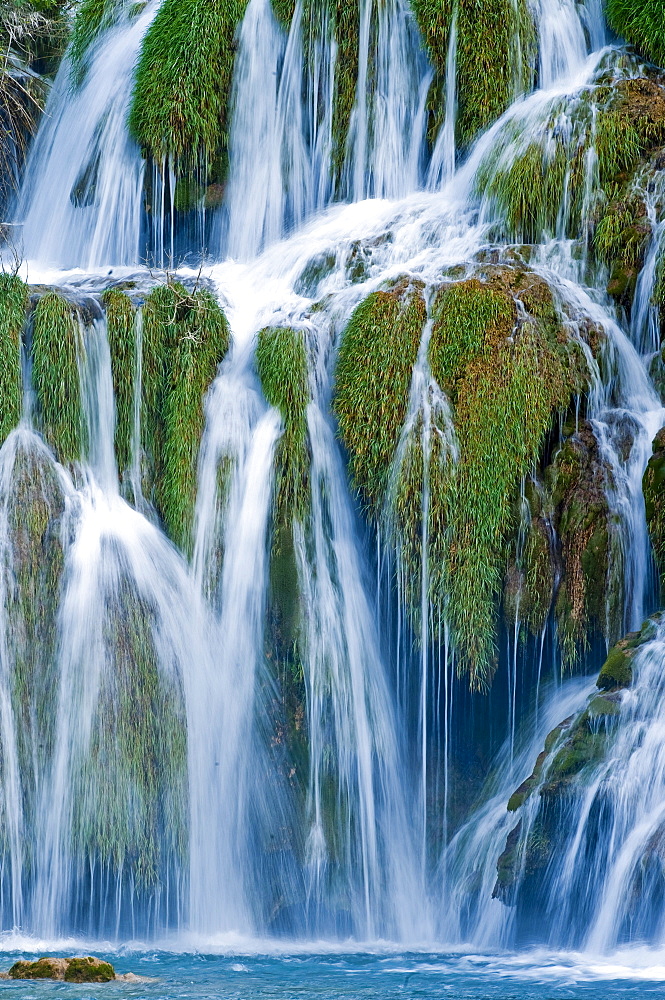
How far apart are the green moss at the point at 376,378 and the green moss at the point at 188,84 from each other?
380cm

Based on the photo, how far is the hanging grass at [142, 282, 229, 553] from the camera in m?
10.3

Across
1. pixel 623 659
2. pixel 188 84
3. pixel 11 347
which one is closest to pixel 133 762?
pixel 11 347

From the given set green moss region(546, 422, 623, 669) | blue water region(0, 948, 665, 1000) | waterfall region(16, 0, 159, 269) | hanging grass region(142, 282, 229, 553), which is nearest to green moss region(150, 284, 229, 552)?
hanging grass region(142, 282, 229, 553)

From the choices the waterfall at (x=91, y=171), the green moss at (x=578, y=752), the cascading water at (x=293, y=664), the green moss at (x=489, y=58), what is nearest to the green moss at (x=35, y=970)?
the cascading water at (x=293, y=664)

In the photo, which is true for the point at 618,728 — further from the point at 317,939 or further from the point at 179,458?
the point at 179,458

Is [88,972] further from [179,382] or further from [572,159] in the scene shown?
[572,159]

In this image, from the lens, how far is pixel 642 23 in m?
12.4

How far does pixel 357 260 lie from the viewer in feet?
37.9

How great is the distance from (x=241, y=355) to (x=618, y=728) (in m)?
4.46

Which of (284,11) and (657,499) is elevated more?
(284,11)

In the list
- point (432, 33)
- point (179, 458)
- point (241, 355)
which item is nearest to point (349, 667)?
point (179, 458)

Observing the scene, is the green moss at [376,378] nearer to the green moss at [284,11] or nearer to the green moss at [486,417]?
the green moss at [486,417]

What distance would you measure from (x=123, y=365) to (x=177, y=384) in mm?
459

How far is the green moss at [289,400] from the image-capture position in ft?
33.2
